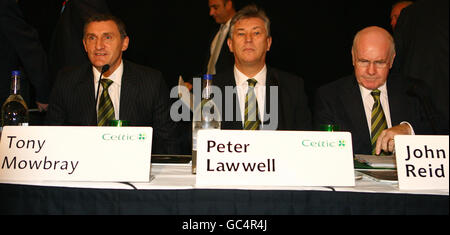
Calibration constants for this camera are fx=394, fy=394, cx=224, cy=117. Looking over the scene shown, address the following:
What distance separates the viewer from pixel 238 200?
1039 millimetres

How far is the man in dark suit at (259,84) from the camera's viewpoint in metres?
2.09

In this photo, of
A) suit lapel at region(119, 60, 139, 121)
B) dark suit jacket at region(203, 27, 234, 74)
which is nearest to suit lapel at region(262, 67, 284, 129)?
suit lapel at region(119, 60, 139, 121)

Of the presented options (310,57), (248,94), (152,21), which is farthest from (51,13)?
(248,94)

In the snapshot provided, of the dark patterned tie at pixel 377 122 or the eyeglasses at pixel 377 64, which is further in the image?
the eyeglasses at pixel 377 64

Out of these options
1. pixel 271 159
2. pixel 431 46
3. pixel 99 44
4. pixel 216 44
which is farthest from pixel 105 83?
pixel 431 46

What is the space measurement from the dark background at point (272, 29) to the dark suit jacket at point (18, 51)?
1.59 meters

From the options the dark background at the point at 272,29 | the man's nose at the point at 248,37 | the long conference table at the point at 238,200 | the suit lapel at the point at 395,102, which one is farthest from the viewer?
the dark background at the point at 272,29

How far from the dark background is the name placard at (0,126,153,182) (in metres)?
3.03

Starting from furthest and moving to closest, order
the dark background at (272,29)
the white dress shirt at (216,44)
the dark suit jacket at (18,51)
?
the dark background at (272,29)
the white dress shirt at (216,44)
the dark suit jacket at (18,51)

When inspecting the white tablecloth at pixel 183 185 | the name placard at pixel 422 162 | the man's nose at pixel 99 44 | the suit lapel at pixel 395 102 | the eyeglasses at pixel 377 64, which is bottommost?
the white tablecloth at pixel 183 185

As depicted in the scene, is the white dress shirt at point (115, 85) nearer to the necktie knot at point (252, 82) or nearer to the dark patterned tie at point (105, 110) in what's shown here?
the dark patterned tie at point (105, 110)

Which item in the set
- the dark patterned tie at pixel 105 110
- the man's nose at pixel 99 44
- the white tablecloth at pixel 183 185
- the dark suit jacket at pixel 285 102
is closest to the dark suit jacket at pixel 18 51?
the man's nose at pixel 99 44

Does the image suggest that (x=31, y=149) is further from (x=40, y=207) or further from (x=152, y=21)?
(x=152, y=21)

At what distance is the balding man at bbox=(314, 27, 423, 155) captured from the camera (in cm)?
194
